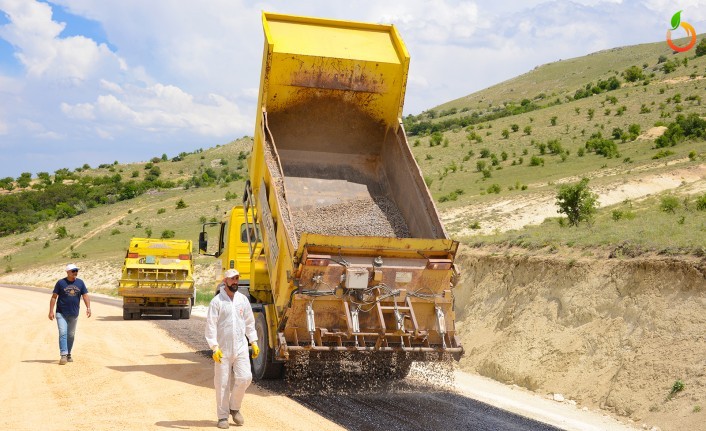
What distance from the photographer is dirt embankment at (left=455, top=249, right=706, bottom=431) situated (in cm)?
1099

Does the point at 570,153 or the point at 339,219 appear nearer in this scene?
the point at 339,219

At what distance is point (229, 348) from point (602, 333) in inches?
275

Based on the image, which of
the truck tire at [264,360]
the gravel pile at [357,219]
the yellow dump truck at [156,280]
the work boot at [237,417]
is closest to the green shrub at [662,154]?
the yellow dump truck at [156,280]

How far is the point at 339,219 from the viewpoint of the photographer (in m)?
12.8

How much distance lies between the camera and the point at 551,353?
44.6 ft

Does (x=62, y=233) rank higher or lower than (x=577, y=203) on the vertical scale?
lower

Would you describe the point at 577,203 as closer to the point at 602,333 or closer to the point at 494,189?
the point at 602,333

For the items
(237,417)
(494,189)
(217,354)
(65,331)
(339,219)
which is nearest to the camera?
(217,354)

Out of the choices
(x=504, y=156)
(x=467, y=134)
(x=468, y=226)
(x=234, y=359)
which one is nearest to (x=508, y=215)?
(x=468, y=226)

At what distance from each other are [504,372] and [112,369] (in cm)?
682

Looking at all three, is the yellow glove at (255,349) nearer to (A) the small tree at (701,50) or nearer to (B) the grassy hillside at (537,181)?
(B) the grassy hillside at (537,181)

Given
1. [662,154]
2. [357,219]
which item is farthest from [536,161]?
[357,219]

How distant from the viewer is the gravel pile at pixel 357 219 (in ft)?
40.9

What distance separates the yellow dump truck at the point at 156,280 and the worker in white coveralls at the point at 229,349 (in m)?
15.1
